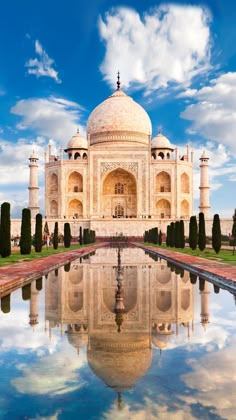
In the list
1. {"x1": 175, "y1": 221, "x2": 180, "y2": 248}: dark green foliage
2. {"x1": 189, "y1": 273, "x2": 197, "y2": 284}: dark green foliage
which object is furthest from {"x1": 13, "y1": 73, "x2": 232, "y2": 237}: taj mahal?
{"x1": 189, "y1": 273, "x2": 197, "y2": 284}: dark green foliage

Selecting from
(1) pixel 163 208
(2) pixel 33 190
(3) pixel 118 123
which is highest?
(3) pixel 118 123

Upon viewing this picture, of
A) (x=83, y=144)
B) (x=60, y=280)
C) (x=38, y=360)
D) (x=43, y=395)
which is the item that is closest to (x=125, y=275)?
(x=60, y=280)

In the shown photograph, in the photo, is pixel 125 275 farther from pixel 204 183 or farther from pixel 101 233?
pixel 204 183

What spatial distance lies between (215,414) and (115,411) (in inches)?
18.0

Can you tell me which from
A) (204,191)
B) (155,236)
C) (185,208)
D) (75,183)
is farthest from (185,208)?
(155,236)

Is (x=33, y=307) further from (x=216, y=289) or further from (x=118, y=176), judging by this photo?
(x=118, y=176)

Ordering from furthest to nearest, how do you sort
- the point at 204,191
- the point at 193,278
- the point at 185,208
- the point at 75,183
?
the point at 185,208 < the point at 75,183 < the point at 204,191 < the point at 193,278

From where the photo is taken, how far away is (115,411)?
1.97 m

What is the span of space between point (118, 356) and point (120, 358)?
5cm

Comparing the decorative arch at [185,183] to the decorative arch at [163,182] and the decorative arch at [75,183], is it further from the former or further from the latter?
the decorative arch at [75,183]

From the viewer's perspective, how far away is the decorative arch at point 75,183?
35.2m

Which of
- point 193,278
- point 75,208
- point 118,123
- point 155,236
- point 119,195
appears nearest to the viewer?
point 193,278

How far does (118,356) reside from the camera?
2807mm

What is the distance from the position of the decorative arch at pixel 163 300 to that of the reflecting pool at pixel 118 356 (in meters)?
0.01
